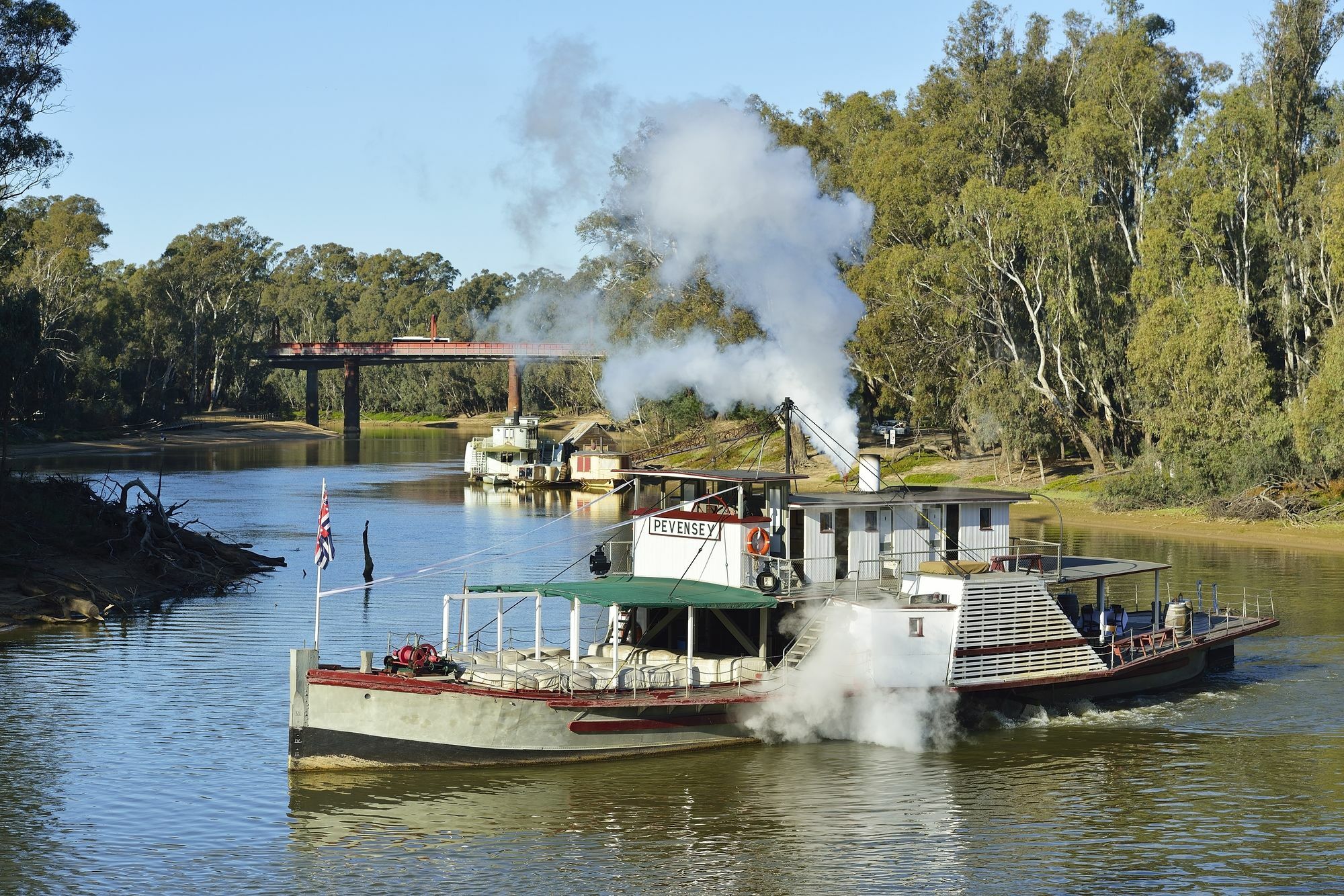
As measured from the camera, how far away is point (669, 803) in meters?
26.6

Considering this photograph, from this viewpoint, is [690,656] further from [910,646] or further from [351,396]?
[351,396]

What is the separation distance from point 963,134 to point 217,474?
6150 cm

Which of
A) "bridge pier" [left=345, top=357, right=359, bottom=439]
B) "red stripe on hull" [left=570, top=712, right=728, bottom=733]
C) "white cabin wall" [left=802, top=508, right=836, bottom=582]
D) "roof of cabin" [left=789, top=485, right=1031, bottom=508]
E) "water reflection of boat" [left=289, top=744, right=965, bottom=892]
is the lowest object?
"water reflection of boat" [left=289, top=744, right=965, bottom=892]

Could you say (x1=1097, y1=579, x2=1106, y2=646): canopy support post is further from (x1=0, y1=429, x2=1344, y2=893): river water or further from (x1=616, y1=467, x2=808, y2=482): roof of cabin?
(x1=616, y1=467, x2=808, y2=482): roof of cabin

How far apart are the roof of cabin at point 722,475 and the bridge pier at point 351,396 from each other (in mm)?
147400

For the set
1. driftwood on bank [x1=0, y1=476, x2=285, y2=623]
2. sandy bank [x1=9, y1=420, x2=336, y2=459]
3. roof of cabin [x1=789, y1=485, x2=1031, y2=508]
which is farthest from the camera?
sandy bank [x1=9, y1=420, x2=336, y2=459]

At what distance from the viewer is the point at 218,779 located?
2748 centimetres

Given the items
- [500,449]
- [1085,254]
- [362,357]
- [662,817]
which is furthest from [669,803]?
[362,357]

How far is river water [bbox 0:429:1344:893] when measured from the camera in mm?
22984

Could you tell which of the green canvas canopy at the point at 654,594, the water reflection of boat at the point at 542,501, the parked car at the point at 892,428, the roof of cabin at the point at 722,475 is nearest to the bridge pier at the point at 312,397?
the water reflection of boat at the point at 542,501

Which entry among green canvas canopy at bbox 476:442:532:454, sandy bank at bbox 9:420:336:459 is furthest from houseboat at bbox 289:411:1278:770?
sandy bank at bbox 9:420:336:459

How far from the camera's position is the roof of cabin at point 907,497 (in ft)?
106

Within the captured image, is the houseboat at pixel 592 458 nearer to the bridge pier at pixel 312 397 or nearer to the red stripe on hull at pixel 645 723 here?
the red stripe on hull at pixel 645 723

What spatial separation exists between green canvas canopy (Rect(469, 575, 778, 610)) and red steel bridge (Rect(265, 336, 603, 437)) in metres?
124
